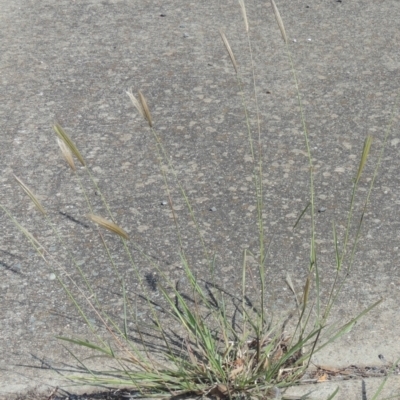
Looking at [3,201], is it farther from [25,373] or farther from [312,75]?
[312,75]

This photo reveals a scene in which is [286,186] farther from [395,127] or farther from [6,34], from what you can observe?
[6,34]

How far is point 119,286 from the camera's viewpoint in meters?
2.36

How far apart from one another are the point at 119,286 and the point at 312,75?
5.60 ft

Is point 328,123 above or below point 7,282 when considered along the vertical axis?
below

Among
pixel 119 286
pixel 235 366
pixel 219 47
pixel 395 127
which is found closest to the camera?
pixel 235 366

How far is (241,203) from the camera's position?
2744 millimetres

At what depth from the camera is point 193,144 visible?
311 cm

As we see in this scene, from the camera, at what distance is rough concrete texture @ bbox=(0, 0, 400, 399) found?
229 centimetres

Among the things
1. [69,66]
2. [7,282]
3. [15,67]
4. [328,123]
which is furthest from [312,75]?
[7,282]

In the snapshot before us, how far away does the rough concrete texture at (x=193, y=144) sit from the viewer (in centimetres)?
229

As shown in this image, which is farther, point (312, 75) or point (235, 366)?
point (312, 75)

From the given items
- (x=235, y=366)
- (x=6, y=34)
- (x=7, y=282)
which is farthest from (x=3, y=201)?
(x=6, y=34)

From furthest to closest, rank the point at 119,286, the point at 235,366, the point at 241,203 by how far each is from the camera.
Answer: the point at 241,203 → the point at 119,286 → the point at 235,366

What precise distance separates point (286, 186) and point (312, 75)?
96 centimetres
